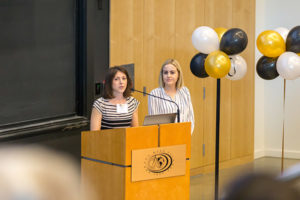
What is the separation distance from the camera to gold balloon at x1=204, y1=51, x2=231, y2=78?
428 cm

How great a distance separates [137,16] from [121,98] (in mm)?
1799

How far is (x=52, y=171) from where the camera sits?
1.47ft

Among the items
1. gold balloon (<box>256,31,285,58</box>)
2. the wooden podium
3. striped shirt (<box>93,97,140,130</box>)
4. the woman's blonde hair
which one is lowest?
the wooden podium

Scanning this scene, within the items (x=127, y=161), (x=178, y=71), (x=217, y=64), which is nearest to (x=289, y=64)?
(x=217, y=64)

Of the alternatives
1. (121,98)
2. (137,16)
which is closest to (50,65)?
(121,98)

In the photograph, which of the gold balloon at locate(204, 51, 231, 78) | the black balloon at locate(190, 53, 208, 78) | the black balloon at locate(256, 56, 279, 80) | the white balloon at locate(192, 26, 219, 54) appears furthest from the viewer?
the black balloon at locate(256, 56, 279, 80)

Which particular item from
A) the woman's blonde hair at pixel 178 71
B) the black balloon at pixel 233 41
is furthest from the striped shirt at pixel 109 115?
the black balloon at pixel 233 41

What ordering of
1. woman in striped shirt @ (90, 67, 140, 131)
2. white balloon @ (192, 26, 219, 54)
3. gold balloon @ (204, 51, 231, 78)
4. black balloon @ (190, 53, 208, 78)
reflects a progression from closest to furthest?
1. woman in striped shirt @ (90, 67, 140, 131)
2. gold balloon @ (204, 51, 231, 78)
3. white balloon @ (192, 26, 219, 54)
4. black balloon @ (190, 53, 208, 78)

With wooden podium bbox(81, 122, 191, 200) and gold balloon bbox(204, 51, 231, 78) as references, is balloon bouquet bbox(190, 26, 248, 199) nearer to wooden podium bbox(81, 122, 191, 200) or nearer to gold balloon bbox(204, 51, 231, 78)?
gold balloon bbox(204, 51, 231, 78)

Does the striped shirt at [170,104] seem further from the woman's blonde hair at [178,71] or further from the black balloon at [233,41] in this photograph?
the black balloon at [233,41]

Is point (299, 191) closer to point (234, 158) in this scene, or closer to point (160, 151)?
point (160, 151)

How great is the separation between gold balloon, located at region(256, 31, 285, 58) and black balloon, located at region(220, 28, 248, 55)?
310 millimetres

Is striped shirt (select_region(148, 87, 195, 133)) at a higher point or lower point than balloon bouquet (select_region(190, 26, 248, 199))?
lower

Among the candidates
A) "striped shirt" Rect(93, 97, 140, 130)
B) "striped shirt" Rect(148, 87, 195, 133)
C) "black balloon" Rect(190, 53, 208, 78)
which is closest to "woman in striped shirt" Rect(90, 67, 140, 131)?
"striped shirt" Rect(93, 97, 140, 130)
